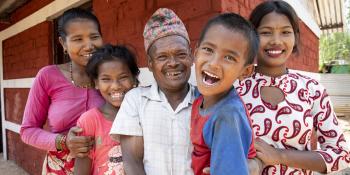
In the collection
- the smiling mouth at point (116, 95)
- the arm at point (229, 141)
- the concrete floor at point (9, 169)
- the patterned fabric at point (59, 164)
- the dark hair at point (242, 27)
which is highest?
the dark hair at point (242, 27)

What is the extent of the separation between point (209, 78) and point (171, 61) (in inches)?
10.0

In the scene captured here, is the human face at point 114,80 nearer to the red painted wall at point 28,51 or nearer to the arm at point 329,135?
the arm at point 329,135

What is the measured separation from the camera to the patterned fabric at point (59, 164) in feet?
6.05

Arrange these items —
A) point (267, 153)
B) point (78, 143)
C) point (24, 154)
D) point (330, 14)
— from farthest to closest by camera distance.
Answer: point (330, 14)
point (24, 154)
point (78, 143)
point (267, 153)

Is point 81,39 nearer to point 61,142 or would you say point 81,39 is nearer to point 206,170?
point 61,142

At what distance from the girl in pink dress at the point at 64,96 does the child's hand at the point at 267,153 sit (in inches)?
39.2

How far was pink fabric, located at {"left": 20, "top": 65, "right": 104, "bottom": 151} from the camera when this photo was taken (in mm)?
1815

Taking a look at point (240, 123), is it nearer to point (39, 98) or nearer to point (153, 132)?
point (153, 132)

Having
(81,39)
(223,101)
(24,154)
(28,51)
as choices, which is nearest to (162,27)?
(223,101)

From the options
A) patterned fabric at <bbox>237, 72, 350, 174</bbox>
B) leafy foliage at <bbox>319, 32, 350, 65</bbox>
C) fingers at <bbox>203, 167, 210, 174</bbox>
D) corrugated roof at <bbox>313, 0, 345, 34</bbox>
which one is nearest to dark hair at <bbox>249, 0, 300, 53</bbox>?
patterned fabric at <bbox>237, 72, 350, 174</bbox>

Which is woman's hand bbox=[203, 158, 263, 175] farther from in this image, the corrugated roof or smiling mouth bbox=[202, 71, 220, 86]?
the corrugated roof

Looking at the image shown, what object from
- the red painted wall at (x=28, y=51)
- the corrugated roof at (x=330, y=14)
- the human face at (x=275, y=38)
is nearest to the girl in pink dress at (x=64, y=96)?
the human face at (x=275, y=38)

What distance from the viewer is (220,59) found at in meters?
1.15

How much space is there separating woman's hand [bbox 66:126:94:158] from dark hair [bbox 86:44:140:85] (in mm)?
336
